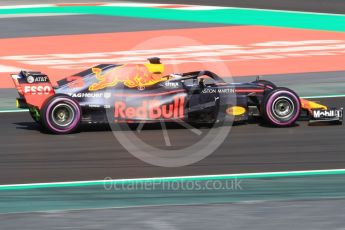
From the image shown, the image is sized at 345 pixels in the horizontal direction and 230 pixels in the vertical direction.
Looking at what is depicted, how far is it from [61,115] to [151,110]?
4.27 feet

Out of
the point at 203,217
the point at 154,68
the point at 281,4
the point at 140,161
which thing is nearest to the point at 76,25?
the point at 281,4

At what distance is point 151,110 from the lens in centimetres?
1313

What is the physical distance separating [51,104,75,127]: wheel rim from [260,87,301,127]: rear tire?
9.28 ft

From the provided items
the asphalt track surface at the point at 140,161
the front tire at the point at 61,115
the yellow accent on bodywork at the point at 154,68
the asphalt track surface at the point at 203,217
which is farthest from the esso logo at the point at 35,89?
the asphalt track surface at the point at 203,217

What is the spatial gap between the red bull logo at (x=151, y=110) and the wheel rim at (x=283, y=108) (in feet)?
4.59

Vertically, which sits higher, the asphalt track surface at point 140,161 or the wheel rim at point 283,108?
the wheel rim at point 283,108

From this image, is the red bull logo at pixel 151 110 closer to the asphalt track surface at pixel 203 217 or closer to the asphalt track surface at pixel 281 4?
the asphalt track surface at pixel 203 217

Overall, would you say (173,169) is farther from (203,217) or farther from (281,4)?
(281,4)

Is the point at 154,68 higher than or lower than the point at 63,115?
higher

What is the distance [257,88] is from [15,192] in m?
5.00

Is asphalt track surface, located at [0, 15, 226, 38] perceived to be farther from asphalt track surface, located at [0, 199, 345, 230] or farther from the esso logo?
asphalt track surface, located at [0, 199, 345, 230]

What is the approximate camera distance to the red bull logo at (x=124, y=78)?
13.1m

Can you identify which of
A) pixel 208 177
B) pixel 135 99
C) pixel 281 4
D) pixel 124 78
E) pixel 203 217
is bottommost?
pixel 203 217

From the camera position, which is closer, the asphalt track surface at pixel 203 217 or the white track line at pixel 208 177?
the asphalt track surface at pixel 203 217
